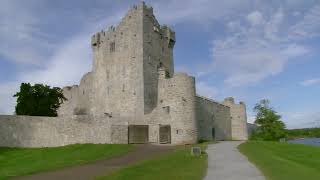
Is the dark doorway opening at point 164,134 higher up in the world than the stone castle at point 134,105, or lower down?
lower down

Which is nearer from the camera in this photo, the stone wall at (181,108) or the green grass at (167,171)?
the green grass at (167,171)

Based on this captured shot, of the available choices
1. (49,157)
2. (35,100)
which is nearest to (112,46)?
(35,100)

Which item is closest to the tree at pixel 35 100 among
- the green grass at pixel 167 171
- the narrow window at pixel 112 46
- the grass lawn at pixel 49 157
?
the grass lawn at pixel 49 157

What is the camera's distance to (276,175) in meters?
18.2

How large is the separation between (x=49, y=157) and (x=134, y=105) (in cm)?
2010

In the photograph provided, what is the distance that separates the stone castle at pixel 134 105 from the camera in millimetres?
43031

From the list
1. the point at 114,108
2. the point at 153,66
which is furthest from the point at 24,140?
the point at 153,66

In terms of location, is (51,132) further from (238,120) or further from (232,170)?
(238,120)

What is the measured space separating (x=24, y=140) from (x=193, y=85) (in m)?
19.8

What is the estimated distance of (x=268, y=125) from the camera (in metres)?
60.9

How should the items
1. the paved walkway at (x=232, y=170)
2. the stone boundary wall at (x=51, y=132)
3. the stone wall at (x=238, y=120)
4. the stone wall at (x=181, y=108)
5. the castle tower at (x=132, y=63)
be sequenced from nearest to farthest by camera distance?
the paved walkway at (x=232, y=170) → the stone boundary wall at (x=51, y=132) → the stone wall at (x=181, y=108) → the castle tower at (x=132, y=63) → the stone wall at (x=238, y=120)

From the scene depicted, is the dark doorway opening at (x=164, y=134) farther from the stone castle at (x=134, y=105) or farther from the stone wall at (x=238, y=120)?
the stone wall at (x=238, y=120)

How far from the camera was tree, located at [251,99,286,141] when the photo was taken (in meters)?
59.9

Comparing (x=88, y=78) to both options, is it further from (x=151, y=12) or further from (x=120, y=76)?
(x=151, y=12)
